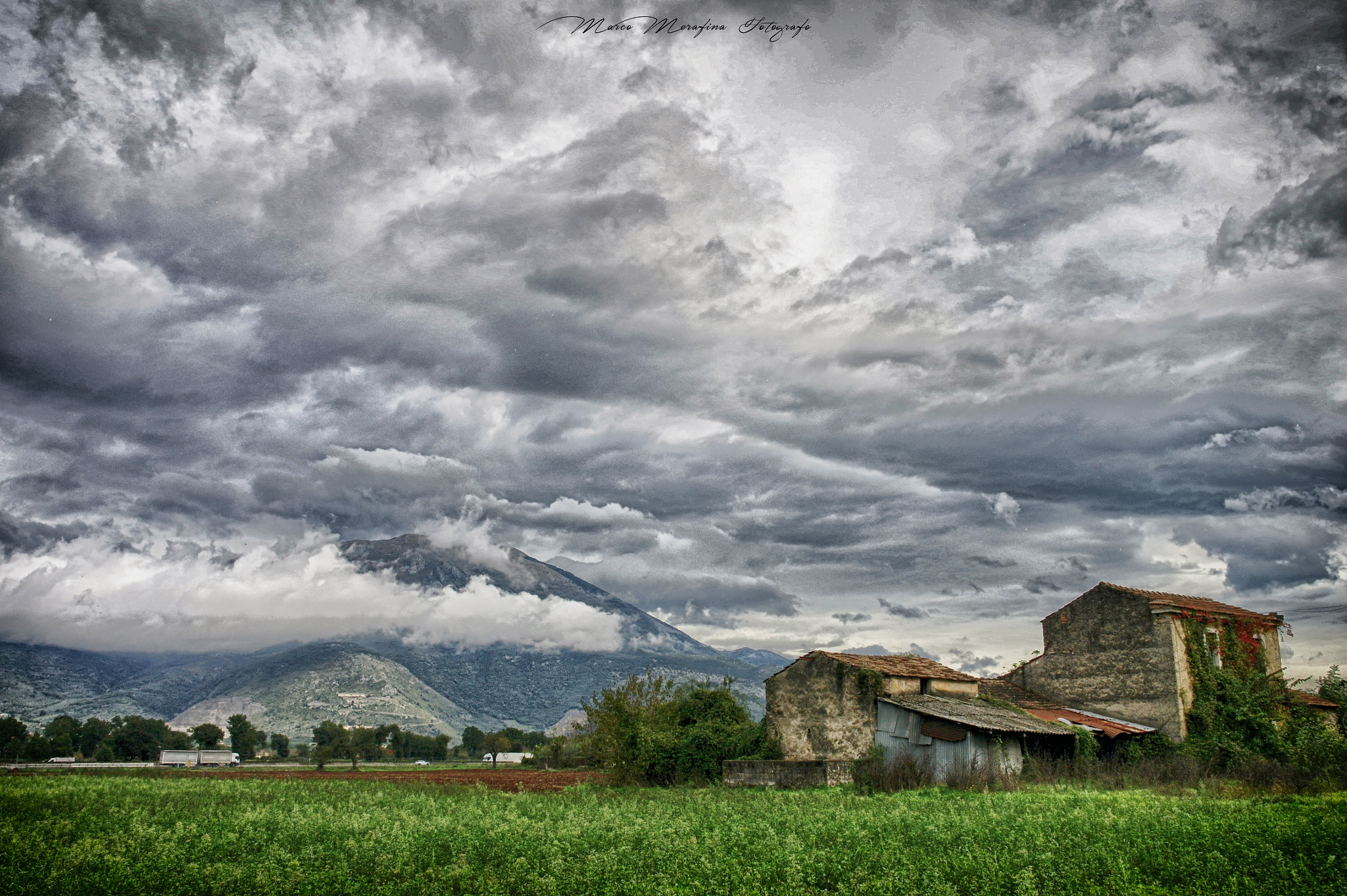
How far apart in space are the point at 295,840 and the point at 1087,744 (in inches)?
1451

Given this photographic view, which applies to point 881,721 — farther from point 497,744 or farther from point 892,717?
point 497,744

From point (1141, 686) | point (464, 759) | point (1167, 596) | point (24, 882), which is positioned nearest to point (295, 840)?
point (24, 882)

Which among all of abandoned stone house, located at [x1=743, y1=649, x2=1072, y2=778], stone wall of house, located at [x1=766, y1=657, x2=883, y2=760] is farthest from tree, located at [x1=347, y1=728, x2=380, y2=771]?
abandoned stone house, located at [x1=743, y1=649, x2=1072, y2=778]

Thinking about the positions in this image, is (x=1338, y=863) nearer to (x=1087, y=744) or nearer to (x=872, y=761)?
(x=872, y=761)

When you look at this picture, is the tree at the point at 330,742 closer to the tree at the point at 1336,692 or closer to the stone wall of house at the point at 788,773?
the stone wall of house at the point at 788,773

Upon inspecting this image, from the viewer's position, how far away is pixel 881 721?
42.5 m

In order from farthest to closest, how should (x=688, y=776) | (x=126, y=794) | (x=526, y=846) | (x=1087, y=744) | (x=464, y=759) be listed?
(x=464, y=759) → (x=688, y=776) → (x=1087, y=744) → (x=126, y=794) → (x=526, y=846)

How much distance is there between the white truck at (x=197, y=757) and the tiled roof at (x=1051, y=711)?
106352 millimetres

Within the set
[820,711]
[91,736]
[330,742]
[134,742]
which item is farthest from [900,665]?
[91,736]

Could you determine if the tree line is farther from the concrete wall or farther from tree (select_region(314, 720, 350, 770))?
the concrete wall

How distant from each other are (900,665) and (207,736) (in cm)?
13961

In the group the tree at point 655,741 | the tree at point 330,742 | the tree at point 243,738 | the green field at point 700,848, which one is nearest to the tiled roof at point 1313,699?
the green field at point 700,848

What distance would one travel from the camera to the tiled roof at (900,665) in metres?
44.7

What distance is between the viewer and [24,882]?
1559 cm
